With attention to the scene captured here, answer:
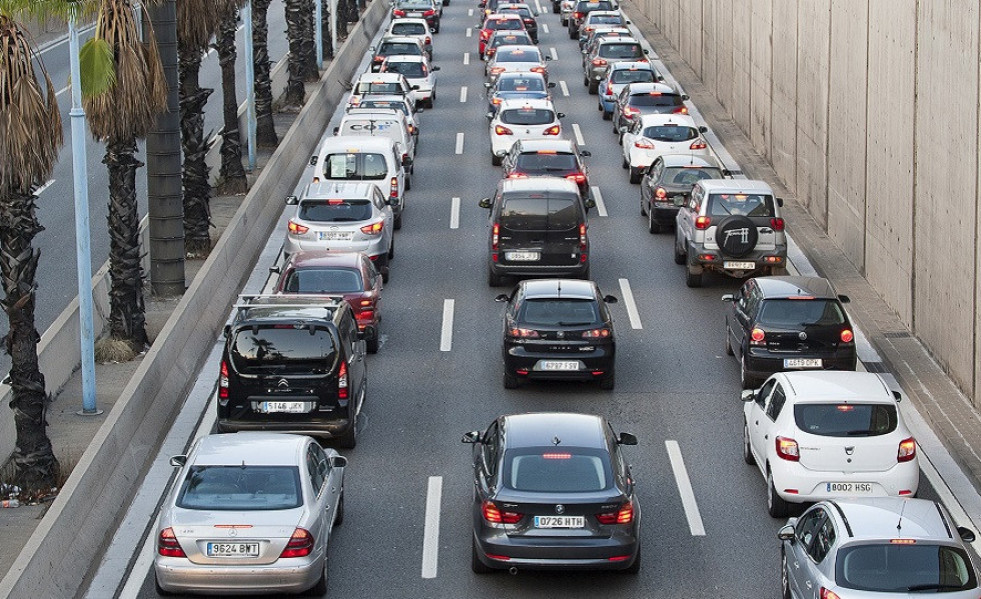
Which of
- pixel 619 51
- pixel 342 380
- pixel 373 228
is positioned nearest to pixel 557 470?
pixel 342 380

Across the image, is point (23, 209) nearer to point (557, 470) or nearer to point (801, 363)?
point (557, 470)

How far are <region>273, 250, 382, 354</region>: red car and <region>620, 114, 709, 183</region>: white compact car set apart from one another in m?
13.4

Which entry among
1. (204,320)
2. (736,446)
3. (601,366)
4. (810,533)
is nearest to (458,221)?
(204,320)

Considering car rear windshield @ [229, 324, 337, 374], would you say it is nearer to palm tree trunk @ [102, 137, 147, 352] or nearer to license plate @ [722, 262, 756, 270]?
palm tree trunk @ [102, 137, 147, 352]

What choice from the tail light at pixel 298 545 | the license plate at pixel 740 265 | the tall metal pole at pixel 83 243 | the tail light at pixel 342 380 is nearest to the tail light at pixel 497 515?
the tail light at pixel 298 545

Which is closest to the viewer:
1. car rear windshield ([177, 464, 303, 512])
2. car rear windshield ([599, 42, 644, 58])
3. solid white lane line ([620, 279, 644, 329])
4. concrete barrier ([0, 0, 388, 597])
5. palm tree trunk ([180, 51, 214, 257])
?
car rear windshield ([177, 464, 303, 512])

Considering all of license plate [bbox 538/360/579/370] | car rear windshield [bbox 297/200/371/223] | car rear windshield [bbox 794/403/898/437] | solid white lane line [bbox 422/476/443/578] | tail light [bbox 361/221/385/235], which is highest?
car rear windshield [bbox 297/200/371/223]

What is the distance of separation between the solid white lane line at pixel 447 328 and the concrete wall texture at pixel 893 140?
23.4 ft

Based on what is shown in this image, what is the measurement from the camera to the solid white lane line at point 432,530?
16344mm

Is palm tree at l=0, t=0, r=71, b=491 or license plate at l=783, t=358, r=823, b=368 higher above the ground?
palm tree at l=0, t=0, r=71, b=491

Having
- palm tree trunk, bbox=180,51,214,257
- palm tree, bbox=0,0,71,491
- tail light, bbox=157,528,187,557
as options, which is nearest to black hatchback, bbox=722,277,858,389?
palm tree, bbox=0,0,71,491

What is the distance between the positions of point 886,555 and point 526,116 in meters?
26.4

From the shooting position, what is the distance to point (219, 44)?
3572cm

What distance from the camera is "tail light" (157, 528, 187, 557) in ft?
47.5
